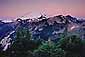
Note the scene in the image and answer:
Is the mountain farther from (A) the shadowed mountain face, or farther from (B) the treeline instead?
(B) the treeline

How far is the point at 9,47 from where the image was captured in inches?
325

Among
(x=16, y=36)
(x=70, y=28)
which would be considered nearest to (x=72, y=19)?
(x=70, y=28)

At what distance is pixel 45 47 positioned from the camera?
27.1 ft

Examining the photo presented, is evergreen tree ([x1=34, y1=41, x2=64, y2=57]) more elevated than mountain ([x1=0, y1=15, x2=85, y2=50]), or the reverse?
mountain ([x1=0, y1=15, x2=85, y2=50])

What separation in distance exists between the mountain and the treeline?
12 centimetres

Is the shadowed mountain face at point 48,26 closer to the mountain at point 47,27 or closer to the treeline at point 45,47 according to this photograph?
the mountain at point 47,27

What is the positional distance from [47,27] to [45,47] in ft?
1.63

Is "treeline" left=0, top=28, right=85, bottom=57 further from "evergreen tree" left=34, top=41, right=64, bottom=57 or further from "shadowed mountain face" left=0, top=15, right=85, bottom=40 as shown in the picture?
"shadowed mountain face" left=0, top=15, right=85, bottom=40

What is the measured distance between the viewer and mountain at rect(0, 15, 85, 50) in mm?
8070

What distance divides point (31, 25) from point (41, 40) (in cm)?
44

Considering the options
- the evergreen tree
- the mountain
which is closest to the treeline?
the evergreen tree

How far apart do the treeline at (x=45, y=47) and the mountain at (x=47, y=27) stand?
4.7 inches

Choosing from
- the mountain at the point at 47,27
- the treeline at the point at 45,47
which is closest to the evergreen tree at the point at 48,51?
the treeline at the point at 45,47

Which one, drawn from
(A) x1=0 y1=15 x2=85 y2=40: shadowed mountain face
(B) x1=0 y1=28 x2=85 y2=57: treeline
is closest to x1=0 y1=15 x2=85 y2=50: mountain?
(A) x1=0 y1=15 x2=85 y2=40: shadowed mountain face
